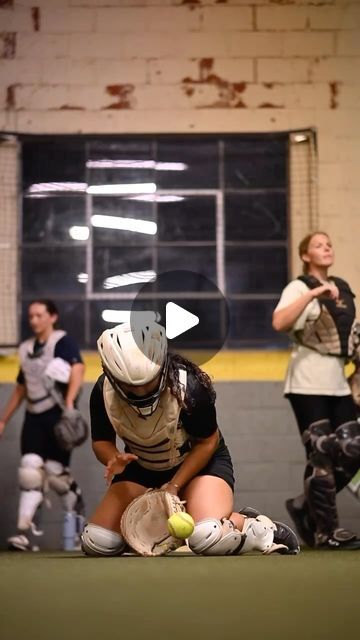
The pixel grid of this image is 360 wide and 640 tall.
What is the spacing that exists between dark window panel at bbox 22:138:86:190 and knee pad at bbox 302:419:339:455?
1.98m

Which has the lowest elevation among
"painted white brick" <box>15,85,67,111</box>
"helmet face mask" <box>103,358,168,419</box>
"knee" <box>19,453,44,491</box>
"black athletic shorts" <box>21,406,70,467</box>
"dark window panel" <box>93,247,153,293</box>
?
"knee" <box>19,453,44,491</box>

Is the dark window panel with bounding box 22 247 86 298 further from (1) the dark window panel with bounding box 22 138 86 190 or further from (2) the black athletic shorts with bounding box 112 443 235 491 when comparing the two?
(2) the black athletic shorts with bounding box 112 443 235 491

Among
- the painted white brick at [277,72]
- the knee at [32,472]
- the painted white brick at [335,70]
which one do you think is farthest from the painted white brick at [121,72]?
the knee at [32,472]

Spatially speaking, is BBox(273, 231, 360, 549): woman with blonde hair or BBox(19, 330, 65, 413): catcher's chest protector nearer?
BBox(273, 231, 360, 549): woman with blonde hair

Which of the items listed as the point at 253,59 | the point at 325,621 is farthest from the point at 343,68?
the point at 325,621

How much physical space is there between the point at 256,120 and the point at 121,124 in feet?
1.91

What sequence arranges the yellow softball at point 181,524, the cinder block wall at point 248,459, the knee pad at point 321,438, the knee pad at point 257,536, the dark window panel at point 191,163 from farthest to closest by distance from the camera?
the dark window panel at point 191,163
the cinder block wall at point 248,459
the knee pad at point 321,438
the knee pad at point 257,536
the yellow softball at point 181,524

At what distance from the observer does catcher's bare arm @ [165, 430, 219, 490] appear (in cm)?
315

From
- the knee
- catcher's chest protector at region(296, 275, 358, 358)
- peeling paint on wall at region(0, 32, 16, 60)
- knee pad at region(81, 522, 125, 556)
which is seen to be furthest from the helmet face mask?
peeling paint on wall at region(0, 32, 16, 60)

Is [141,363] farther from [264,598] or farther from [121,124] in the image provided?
[121,124]

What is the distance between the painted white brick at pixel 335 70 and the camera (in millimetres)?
5754

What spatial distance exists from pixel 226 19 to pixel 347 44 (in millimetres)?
537

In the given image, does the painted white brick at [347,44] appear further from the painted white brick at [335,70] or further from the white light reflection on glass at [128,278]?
the white light reflection on glass at [128,278]

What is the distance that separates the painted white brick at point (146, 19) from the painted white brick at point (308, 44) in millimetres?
406
